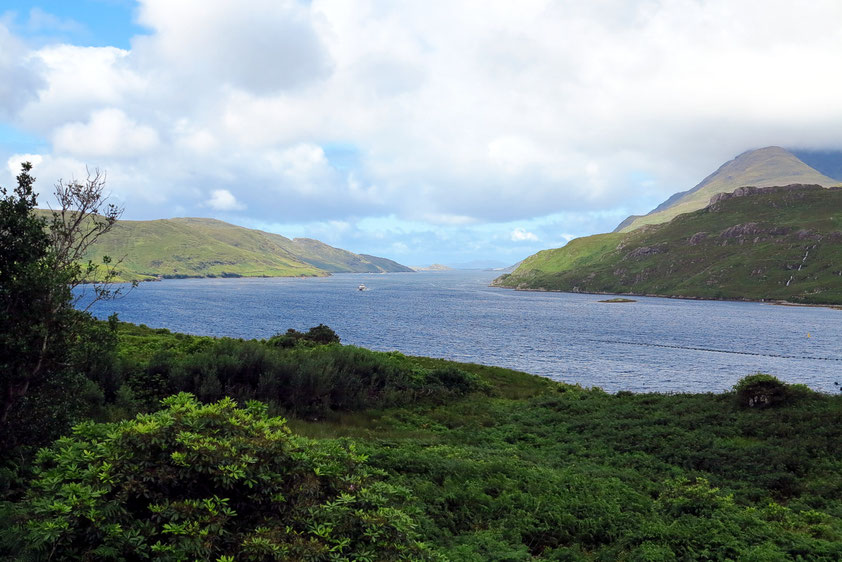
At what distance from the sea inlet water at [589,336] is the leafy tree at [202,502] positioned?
172ft

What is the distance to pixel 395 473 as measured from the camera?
43.8 ft

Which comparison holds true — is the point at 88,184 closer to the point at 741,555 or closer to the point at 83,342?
the point at 83,342

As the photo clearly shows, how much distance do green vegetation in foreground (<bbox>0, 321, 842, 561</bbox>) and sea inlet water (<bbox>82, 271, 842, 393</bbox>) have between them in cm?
3417

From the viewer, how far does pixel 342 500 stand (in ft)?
22.9

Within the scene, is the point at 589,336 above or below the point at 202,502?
below

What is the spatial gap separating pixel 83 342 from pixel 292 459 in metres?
7.93

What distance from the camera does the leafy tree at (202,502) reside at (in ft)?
19.2

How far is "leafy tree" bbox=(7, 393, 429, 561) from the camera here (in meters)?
5.86

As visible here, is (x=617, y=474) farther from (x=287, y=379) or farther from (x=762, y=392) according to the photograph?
(x=287, y=379)

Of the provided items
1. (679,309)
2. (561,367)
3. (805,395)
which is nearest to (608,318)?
(679,309)

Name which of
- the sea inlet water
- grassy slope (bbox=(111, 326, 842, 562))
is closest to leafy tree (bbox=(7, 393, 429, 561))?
grassy slope (bbox=(111, 326, 842, 562))

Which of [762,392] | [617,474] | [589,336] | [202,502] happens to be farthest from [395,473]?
[589,336]

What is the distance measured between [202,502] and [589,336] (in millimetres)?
98952

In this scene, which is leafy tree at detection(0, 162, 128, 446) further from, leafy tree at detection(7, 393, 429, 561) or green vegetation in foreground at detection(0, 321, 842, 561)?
leafy tree at detection(7, 393, 429, 561)
